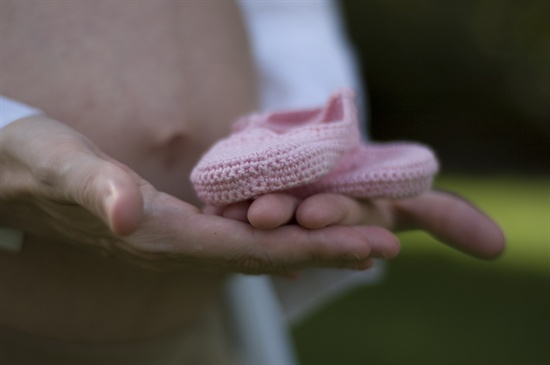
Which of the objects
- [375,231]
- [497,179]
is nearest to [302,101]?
[375,231]

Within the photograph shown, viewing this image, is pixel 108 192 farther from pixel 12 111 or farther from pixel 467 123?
pixel 467 123

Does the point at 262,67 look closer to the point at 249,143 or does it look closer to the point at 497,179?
the point at 249,143

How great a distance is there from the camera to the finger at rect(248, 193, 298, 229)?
0.55m

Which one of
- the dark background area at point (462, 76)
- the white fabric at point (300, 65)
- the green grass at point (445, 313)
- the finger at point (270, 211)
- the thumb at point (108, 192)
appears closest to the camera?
the thumb at point (108, 192)

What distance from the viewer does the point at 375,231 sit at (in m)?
0.60

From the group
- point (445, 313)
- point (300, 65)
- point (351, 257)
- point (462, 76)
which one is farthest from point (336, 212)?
point (462, 76)

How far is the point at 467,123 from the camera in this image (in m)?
5.07

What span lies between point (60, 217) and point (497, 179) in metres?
4.11

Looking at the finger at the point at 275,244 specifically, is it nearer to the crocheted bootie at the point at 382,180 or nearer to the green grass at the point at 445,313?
the crocheted bootie at the point at 382,180

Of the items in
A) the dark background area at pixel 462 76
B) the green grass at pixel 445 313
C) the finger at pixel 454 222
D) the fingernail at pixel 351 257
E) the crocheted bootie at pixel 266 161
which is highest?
the crocheted bootie at pixel 266 161

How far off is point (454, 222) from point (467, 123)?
4519 millimetres

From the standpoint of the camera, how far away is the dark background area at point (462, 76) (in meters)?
4.69

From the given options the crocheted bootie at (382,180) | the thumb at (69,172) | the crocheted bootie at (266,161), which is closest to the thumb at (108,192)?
the thumb at (69,172)

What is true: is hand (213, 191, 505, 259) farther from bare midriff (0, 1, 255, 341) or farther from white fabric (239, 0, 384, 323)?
white fabric (239, 0, 384, 323)
